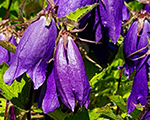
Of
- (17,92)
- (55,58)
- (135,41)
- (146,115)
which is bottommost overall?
(146,115)

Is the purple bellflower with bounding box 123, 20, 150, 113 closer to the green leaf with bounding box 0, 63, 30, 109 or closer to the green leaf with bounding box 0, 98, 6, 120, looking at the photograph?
the green leaf with bounding box 0, 63, 30, 109

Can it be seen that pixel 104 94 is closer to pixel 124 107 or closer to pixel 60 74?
pixel 124 107

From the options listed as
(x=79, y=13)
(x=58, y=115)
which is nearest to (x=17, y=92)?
(x=58, y=115)

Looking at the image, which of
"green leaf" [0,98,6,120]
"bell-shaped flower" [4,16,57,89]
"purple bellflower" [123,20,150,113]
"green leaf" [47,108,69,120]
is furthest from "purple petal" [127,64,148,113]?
"green leaf" [0,98,6,120]

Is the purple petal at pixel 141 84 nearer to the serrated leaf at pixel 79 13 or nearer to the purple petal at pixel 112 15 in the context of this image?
the purple petal at pixel 112 15

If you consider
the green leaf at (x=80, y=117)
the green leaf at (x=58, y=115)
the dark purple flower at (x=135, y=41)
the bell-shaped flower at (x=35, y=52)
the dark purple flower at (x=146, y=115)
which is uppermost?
the bell-shaped flower at (x=35, y=52)

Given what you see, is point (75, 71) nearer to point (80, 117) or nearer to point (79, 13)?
point (79, 13)

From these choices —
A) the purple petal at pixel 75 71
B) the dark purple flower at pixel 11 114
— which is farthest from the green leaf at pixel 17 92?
the purple petal at pixel 75 71
